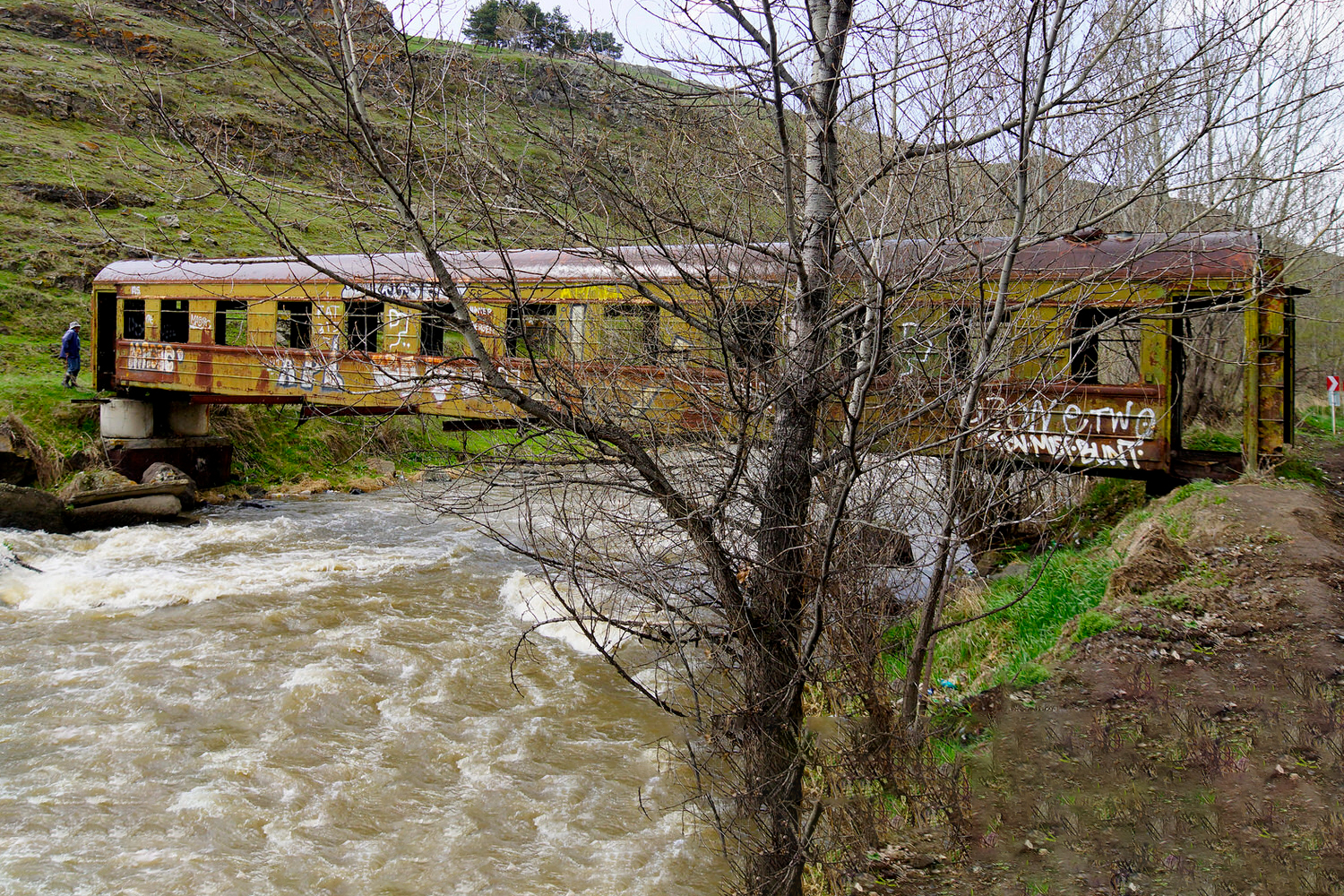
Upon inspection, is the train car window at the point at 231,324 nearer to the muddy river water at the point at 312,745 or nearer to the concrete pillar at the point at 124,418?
the concrete pillar at the point at 124,418

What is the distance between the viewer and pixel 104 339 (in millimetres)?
18641

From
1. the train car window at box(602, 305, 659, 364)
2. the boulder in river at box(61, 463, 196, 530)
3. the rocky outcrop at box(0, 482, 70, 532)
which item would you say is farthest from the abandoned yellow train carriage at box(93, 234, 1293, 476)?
the rocky outcrop at box(0, 482, 70, 532)

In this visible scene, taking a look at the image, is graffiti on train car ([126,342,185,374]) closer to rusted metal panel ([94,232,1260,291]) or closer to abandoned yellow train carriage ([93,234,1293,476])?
abandoned yellow train carriage ([93,234,1293,476])

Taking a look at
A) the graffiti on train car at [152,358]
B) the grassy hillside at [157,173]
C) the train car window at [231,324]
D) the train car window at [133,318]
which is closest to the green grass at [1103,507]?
the grassy hillside at [157,173]

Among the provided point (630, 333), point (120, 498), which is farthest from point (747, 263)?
point (120, 498)

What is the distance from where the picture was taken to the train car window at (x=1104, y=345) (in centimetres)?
445

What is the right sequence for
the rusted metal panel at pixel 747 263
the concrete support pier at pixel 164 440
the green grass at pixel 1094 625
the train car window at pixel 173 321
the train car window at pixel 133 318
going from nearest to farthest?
the rusted metal panel at pixel 747 263
the green grass at pixel 1094 625
the train car window at pixel 173 321
the concrete support pier at pixel 164 440
the train car window at pixel 133 318

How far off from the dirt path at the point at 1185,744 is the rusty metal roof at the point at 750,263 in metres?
2.51

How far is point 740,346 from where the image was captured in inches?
157

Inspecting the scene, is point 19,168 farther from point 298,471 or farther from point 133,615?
point 133,615

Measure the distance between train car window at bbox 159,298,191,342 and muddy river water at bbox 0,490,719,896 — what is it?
589 cm

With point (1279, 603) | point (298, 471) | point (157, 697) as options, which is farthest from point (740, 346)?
point (298, 471)

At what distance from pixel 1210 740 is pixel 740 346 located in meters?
3.92

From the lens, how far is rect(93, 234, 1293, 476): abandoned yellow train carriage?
14.2ft
